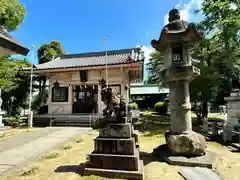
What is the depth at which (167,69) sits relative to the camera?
5477 mm

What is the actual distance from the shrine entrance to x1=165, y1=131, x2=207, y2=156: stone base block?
11107 mm

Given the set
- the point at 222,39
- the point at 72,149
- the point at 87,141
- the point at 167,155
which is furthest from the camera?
the point at 222,39

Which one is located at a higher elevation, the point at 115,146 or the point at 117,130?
the point at 117,130

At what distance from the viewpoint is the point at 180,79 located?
5.28 meters

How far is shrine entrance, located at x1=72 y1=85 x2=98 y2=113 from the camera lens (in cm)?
1555

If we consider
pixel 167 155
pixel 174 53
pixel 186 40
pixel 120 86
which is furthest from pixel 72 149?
pixel 120 86

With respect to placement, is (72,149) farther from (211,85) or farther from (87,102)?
(211,85)

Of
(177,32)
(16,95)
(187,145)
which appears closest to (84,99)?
(16,95)

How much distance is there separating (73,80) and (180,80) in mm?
10200

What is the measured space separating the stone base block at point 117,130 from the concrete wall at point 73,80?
8.84 metres

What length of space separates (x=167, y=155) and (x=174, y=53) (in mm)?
3386

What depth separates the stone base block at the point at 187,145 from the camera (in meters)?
4.79

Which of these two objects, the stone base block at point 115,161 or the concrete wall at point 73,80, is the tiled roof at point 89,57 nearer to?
the concrete wall at point 73,80

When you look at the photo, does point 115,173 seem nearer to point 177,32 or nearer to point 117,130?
point 117,130
